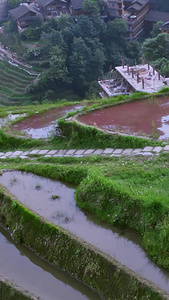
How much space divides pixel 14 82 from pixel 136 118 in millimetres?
25524

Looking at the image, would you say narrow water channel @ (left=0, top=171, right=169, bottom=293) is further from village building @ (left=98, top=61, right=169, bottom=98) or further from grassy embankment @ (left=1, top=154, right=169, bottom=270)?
village building @ (left=98, top=61, right=169, bottom=98)

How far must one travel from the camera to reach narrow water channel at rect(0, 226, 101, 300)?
6.79 metres

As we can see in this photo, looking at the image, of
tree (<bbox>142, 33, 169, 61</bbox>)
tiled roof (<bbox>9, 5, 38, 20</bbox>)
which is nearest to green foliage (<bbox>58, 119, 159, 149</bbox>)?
tree (<bbox>142, 33, 169, 61</bbox>)

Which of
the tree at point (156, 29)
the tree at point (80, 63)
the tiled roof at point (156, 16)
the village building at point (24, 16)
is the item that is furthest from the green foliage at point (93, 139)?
the village building at point (24, 16)

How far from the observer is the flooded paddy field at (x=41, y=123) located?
12.7 m

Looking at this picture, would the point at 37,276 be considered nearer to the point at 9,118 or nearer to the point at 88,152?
the point at 88,152

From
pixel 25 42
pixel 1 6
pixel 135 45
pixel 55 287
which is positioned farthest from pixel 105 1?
pixel 55 287

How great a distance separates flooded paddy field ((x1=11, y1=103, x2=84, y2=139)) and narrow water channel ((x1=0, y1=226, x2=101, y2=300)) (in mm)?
4893

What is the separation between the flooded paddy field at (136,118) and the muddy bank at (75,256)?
3771mm

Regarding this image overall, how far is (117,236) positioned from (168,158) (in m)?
2.45

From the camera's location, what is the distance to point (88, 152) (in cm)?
1058

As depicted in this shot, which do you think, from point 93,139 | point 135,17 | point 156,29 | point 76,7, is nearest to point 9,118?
point 93,139

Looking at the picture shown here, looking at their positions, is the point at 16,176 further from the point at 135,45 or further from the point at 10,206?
the point at 135,45

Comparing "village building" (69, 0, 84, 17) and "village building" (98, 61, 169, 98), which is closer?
"village building" (98, 61, 169, 98)
